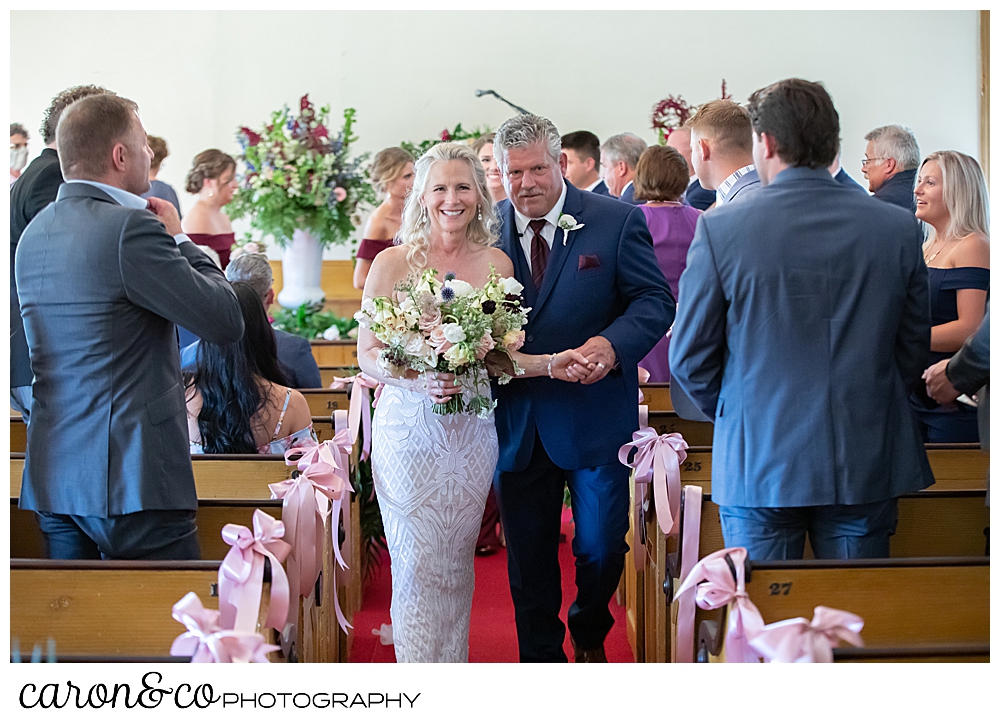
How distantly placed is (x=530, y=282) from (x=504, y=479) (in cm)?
65

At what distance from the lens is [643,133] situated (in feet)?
29.9

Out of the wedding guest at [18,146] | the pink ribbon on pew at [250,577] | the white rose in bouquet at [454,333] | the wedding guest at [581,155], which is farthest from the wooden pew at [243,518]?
the wedding guest at [18,146]

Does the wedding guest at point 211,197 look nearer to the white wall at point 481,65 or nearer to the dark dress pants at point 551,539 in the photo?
the white wall at point 481,65

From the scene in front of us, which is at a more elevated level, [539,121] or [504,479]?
[539,121]

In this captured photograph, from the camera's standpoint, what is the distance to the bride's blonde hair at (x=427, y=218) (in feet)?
9.56

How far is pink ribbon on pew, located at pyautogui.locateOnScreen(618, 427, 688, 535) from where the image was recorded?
116 inches

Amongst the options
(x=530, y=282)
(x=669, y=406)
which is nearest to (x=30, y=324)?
(x=530, y=282)

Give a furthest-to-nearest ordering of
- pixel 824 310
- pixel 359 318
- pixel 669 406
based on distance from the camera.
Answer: pixel 669 406
pixel 359 318
pixel 824 310

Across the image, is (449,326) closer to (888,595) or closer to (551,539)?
(551,539)

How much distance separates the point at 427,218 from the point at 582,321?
59 cm

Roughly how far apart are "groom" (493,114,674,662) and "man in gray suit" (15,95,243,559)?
3.30 feet

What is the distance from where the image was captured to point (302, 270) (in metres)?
6.47

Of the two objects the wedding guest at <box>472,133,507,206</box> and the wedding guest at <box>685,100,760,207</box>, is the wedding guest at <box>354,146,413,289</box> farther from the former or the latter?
the wedding guest at <box>685,100,760,207</box>

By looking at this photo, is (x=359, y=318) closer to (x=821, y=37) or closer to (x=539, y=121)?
(x=539, y=121)
